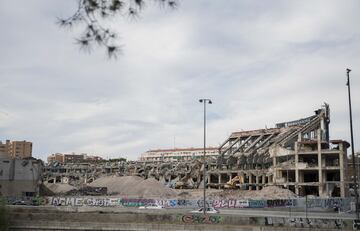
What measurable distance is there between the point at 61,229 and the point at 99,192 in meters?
62.9

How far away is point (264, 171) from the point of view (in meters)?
108

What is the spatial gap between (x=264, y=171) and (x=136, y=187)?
1191 inches

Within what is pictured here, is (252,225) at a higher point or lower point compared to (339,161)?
lower

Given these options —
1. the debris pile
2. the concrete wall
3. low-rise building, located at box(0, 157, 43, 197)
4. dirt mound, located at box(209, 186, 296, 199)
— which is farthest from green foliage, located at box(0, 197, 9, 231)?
the debris pile

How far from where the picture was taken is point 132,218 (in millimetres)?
46938

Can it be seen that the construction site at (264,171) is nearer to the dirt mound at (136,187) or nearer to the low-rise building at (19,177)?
the dirt mound at (136,187)

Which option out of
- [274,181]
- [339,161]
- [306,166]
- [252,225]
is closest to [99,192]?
[274,181]

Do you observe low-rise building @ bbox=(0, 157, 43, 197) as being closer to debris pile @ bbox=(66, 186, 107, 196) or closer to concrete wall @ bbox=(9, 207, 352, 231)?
debris pile @ bbox=(66, 186, 107, 196)

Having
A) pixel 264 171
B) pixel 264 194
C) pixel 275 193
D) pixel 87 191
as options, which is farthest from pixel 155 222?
pixel 264 171

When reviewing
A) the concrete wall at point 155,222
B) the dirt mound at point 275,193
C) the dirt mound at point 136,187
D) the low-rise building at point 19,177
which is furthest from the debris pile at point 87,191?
the concrete wall at point 155,222

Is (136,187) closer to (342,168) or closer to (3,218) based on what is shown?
(342,168)

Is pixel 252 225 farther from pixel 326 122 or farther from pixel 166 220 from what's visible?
pixel 326 122

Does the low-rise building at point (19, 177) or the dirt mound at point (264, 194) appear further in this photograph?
the low-rise building at point (19, 177)

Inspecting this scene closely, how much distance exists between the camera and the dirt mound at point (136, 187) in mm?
99062
